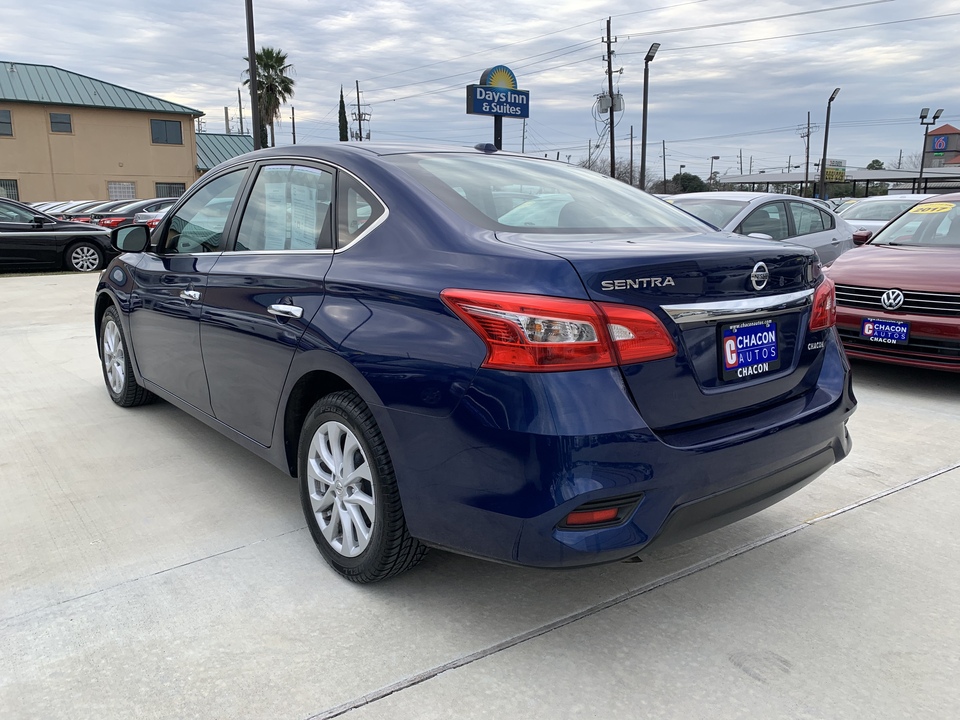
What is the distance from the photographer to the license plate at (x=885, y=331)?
17.9 feet

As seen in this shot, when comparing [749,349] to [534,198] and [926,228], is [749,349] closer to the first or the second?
[534,198]

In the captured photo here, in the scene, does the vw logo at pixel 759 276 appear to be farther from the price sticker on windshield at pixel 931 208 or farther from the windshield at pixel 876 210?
the windshield at pixel 876 210

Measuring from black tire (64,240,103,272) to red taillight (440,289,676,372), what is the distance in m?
13.9

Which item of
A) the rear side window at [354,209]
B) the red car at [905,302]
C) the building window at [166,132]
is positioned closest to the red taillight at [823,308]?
the rear side window at [354,209]

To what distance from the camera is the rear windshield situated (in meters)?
2.73

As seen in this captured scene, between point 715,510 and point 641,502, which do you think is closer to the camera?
point 641,502

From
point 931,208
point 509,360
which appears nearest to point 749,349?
point 509,360

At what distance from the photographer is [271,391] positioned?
3.08m

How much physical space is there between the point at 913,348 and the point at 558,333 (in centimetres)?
437

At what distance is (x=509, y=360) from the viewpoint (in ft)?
7.04

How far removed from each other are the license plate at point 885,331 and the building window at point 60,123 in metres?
41.1

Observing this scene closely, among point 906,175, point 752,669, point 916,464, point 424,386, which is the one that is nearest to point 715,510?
point 752,669

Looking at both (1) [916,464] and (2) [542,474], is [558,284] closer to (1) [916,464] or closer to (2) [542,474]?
(2) [542,474]

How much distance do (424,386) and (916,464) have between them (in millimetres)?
3026
